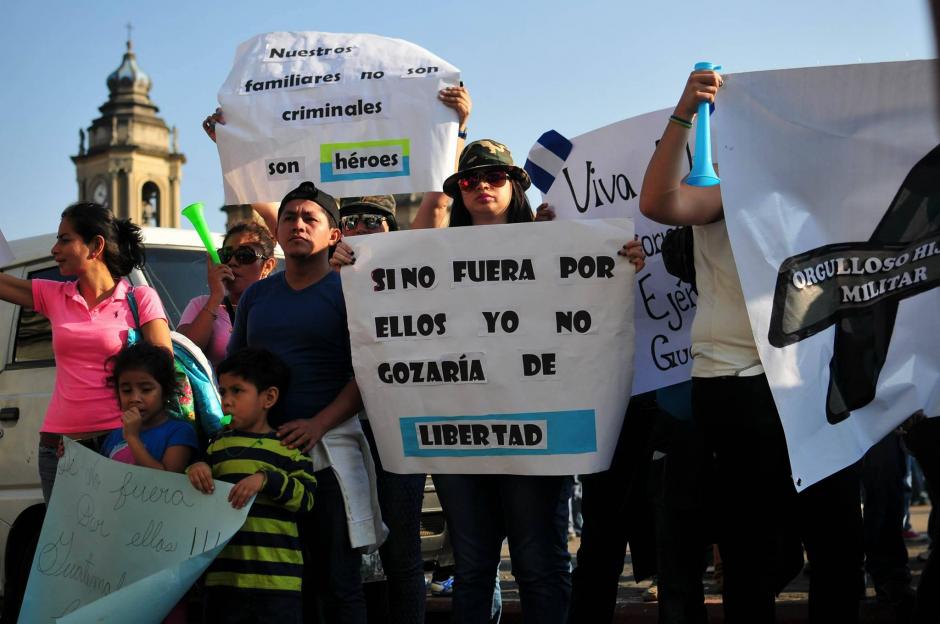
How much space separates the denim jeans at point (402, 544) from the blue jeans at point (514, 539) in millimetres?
449

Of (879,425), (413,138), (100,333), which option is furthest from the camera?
(413,138)

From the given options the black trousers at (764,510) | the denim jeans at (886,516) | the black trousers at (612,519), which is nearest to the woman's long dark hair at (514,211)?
the black trousers at (612,519)

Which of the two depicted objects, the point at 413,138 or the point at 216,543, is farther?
the point at 413,138

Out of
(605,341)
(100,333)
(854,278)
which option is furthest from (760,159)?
(100,333)

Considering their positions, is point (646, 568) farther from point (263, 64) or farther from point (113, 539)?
point (263, 64)

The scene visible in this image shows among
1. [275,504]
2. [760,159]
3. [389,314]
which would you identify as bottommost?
[275,504]

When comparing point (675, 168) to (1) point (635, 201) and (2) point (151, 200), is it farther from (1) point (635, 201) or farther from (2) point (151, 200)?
(2) point (151, 200)

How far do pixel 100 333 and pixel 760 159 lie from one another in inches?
106

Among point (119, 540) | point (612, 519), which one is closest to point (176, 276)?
point (119, 540)

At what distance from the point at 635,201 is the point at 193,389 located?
1983mm

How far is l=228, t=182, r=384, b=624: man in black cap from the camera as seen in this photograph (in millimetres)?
4445

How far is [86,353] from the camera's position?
16.1 feet

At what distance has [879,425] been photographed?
3.91 metres

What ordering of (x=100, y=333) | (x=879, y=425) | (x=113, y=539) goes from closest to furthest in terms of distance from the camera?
(x=879, y=425) → (x=113, y=539) → (x=100, y=333)
